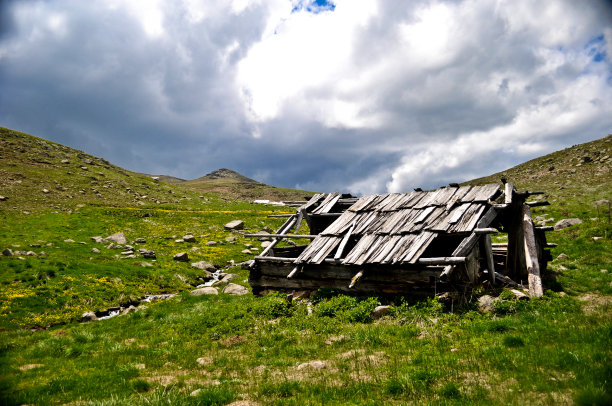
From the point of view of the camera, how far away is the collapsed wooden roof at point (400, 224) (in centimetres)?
1366

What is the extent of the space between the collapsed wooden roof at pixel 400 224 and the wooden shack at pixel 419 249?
0.13 feet

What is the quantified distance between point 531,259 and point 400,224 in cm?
537

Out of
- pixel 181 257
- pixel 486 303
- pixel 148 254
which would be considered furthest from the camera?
pixel 181 257

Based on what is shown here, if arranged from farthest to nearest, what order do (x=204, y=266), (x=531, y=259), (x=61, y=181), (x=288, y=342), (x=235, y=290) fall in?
(x=61, y=181) → (x=204, y=266) → (x=235, y=290) → (x=531, y=259) → (x=288, y=342)

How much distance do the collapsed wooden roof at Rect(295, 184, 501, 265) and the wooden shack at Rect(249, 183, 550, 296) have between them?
4cm

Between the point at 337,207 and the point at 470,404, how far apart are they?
16.5 meters

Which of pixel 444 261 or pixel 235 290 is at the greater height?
pixel 444 261

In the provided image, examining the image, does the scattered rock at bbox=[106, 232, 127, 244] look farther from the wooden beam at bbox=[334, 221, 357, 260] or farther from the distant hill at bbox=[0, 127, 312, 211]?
the wooden beam at bbox=[334, 221, 357, 260]

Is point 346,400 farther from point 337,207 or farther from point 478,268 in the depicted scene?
point 337,207

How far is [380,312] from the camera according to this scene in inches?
477

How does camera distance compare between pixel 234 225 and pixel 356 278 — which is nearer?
pixel 356 278

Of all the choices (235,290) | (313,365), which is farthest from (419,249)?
(235,290)

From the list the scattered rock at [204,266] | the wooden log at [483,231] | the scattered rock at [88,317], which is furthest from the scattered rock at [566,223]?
the scattered rock at [88,317]

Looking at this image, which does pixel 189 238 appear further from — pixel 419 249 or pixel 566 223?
pixel 566 223
